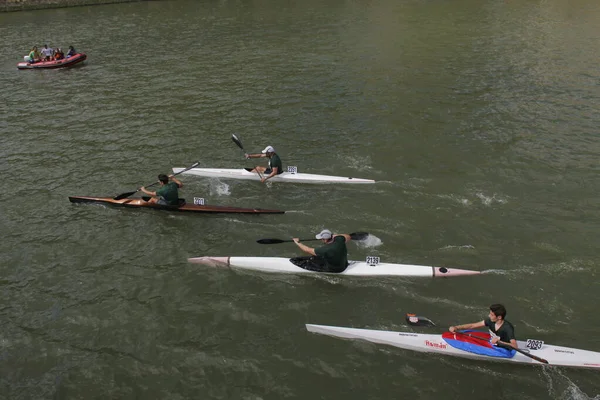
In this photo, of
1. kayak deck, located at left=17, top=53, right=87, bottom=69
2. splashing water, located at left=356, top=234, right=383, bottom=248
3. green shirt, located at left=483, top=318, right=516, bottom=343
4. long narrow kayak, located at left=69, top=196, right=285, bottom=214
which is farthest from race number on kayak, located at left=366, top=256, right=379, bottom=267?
kayak deck, located at left=17, top=53, right=87, bottom=69

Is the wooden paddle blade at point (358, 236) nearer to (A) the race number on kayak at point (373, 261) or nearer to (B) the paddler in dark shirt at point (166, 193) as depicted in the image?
(A) the race number on kayak at point (373, 261)

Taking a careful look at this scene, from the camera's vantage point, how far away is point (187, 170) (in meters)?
16.8

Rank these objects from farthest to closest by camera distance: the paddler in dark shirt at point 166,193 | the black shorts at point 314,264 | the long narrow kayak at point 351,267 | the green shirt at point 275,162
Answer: the green shirt at point 275,162, the paddler in dark shirt at point 166,193, the black shorts at point 314,264, the long narrow kayak at point 351,267

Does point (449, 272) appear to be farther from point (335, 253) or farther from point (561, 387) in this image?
point (561, 387)

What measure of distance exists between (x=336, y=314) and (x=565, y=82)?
22.6 m

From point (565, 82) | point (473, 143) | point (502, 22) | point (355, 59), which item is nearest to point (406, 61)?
point (355, 59)

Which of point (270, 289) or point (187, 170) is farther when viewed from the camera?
point (187, 170)

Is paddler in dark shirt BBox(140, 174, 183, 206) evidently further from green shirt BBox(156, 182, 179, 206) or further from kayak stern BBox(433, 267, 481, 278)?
kayak stern BBox(433, 267, 481, 278)

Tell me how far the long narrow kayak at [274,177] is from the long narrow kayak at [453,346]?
7.20 metres

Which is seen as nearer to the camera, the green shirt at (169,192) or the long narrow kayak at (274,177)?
the green shirt at (169,192)

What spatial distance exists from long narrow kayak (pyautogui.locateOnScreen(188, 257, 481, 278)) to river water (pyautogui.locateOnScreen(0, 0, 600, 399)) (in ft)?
0.93

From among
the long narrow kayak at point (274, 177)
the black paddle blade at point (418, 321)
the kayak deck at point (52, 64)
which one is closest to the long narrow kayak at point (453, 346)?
the black paddle blade at point (418, 321)

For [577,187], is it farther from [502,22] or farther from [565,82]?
[502,22]

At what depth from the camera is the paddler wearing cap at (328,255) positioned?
11336 millimetres
